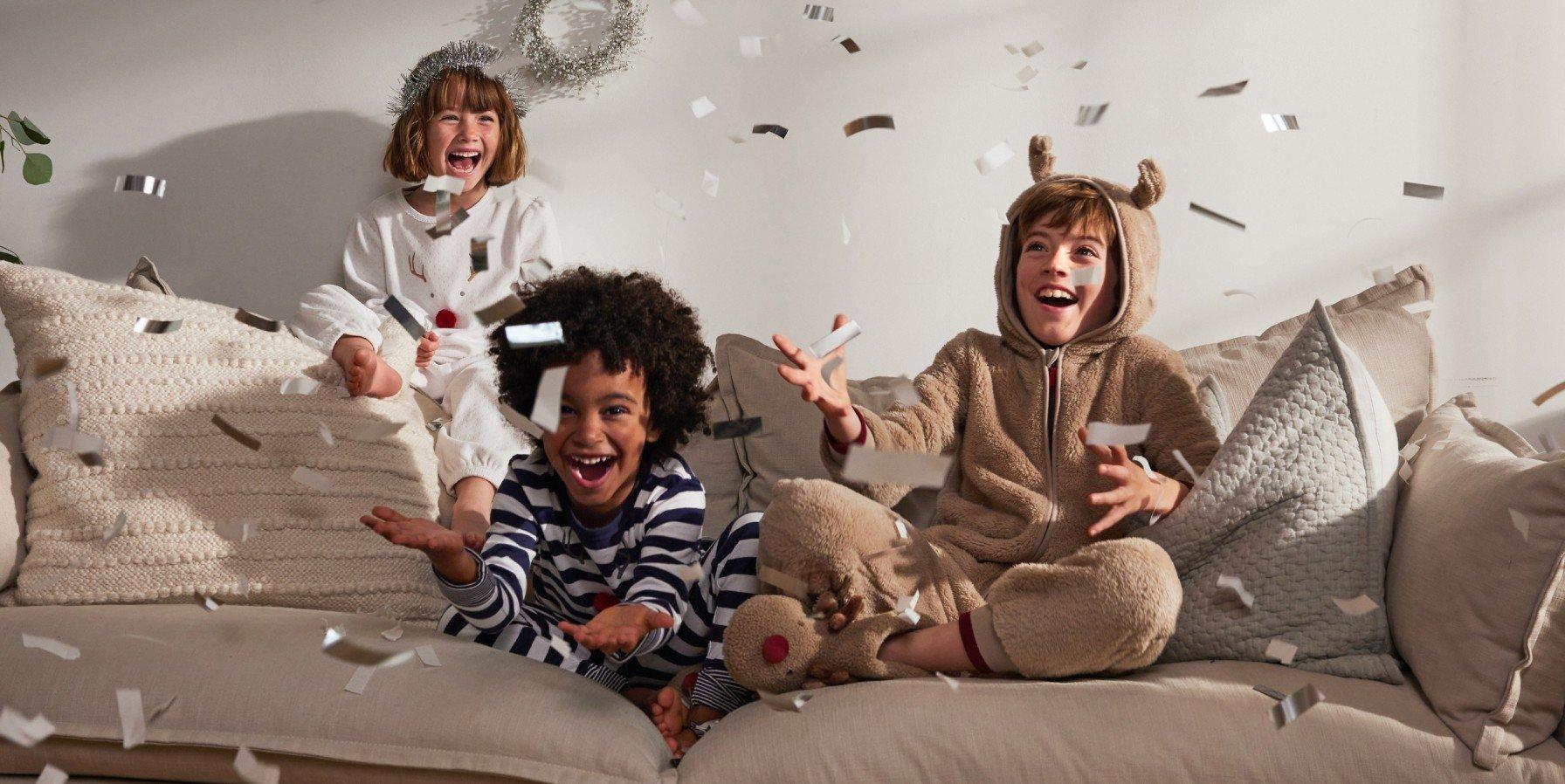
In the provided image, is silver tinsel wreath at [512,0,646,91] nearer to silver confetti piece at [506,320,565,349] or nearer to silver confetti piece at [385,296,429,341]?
silver confetti piece at [385,296,429,341]

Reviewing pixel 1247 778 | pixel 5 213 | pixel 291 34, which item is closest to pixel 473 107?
pixel 291 34

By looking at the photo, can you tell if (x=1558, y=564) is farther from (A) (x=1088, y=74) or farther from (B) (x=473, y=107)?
(B) (x=473, y=107)

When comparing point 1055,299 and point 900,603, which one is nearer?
point 900,603

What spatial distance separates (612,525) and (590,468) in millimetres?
87

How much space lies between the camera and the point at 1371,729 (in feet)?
3.64

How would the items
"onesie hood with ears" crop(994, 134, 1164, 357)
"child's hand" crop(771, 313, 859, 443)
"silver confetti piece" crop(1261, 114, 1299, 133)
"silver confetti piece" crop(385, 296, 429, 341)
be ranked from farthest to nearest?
"silver confetti piece" crop(1261, 114, 1299, 133) → "silver confetti piece" crop(385, 296, 429, 341) → "onesie hood with ears" crop(994, 134, 1164, 357) → "child's hand" crop(771, 313, 859, 443)

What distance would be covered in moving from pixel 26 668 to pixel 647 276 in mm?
841

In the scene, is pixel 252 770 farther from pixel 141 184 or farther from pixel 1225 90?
pixel 1225 90

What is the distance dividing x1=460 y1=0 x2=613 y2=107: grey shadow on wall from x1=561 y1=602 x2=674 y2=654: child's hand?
139 cm

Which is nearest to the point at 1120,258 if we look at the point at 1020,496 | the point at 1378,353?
the point at 1020,496

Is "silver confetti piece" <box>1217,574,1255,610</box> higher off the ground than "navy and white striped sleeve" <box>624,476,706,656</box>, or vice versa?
"silver confetti piece" <box>1217,574,1255,610</box>

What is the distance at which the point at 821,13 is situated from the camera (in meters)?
2.34

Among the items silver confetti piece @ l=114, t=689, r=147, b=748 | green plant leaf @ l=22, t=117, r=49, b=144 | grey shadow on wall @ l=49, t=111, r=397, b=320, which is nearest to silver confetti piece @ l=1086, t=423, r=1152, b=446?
silver confetti piece @ l=114, t=689, r=147, b=748

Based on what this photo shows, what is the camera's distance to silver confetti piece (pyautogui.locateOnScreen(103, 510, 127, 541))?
1.52 metres
